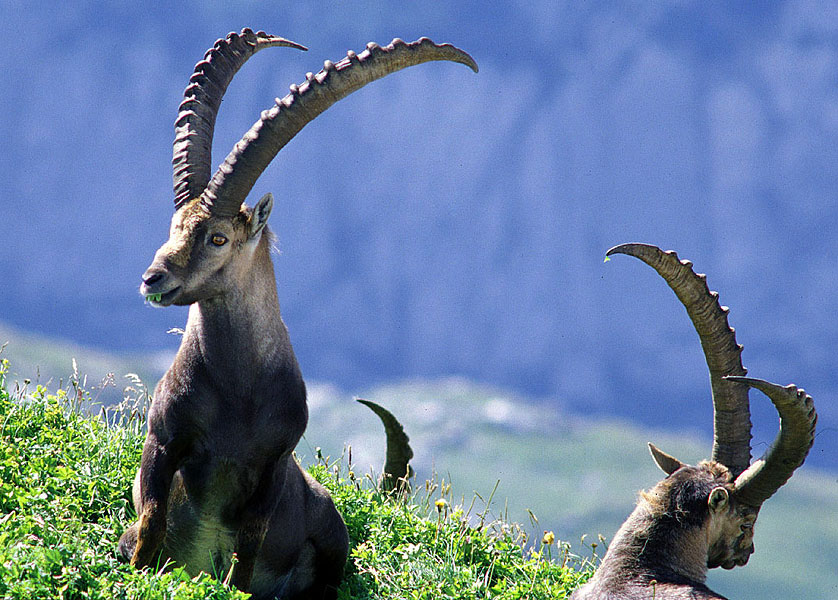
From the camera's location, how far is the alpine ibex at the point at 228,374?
21.4 ft

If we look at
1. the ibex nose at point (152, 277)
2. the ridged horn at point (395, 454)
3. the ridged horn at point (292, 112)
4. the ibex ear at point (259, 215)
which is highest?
the ridged horn at point (292, 112)

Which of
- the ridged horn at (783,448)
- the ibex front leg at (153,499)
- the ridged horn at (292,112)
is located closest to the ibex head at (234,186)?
the ridged horn at (292,112)

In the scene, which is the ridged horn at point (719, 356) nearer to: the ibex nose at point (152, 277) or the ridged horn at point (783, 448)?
the ridged horn at point (783, 448)

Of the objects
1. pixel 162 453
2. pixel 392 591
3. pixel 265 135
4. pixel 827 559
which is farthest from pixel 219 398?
pixel 827 559

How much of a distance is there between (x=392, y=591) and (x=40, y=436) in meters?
3.00

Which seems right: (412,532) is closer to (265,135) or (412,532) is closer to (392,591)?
(392,591)

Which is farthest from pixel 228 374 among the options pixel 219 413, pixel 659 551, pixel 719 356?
pixel 719 356

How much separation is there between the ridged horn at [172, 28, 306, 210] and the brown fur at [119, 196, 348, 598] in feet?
1.22

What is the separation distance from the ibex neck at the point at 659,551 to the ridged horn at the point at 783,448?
0.48 m

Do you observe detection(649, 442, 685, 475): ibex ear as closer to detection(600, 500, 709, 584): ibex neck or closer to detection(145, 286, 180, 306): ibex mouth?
detection(600, 500, 709, 584): ibex neck

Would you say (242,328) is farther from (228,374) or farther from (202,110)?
(202,110)

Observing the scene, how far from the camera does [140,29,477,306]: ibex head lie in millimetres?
6340

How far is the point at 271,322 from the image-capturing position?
6922 millimetres

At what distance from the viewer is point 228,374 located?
665 centimetres
